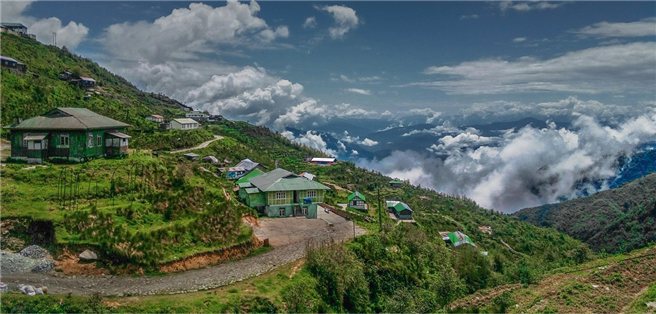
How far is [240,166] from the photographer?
58.7 metres

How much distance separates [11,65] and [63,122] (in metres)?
49.5

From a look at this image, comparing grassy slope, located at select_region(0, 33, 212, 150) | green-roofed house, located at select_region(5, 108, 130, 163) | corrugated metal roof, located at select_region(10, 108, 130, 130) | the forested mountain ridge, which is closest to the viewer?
green-roofed house, located at select_region(5, 108, 130, 163)

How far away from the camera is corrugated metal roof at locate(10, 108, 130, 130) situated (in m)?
28.5

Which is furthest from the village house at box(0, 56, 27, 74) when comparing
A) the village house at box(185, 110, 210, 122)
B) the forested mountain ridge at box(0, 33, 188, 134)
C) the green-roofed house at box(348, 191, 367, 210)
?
the green-roofed house at box(348, 191, 367, 210)

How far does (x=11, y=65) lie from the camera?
211 feet

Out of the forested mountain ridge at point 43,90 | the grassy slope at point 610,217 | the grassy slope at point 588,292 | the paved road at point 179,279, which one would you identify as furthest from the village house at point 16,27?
the grassy slope at point 610,217

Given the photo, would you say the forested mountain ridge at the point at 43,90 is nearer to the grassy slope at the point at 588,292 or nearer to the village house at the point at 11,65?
the village house at the point at 11,65

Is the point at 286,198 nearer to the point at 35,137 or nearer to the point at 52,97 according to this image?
the point at 35,137

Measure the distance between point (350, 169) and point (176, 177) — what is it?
71690 millimetres

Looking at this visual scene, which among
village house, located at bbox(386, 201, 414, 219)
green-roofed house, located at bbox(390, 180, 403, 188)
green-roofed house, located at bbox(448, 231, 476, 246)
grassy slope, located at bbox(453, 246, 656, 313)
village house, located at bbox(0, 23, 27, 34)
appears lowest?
green-roofed house, located at bbox(448, 231, 476, 246)

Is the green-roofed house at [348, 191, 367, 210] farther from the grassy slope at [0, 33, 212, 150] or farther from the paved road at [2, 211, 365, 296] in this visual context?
the grassy slope at [0, 33, 212, 150]

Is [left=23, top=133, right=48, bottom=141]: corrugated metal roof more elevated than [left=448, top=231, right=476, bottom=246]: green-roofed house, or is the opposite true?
[left=23, top=133, right=48, bottom=141]: corrugated metal roof

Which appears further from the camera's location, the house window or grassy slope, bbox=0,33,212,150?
grassy slope, bbox=0,33,212,150

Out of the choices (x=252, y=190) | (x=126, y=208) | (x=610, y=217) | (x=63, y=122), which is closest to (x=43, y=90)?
(x=63, y=122)
